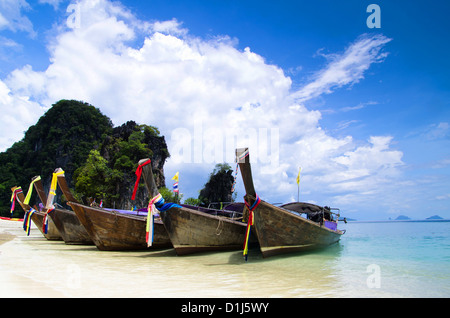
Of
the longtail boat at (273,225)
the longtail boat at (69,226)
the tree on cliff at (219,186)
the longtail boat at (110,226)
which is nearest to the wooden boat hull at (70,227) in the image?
the longtail boat at (69,226)

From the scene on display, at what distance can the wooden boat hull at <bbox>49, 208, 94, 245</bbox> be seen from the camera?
14.1 m

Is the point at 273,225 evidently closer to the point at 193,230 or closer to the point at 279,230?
the point at 279,230

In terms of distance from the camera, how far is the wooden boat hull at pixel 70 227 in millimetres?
14133

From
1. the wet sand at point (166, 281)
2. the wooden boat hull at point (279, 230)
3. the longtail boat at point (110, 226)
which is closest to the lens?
the wet sand at point (166, 281)

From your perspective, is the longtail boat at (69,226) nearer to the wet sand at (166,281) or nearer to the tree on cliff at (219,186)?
the wet sand at (166,281)

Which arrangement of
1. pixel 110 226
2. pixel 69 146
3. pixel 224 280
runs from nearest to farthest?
1. pixel 224 280
2. pixel 110 226
3. pixel 69 146

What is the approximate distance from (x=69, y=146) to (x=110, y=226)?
55.8 metres

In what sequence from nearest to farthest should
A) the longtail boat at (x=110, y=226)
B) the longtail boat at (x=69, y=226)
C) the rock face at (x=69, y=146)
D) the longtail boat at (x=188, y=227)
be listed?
the longtail boat at (x=188, y=227) → the longtail boat at (x=110, y=226) → the longtail boat at (x=69, y=226) → the rock face at (x=69, y=146)

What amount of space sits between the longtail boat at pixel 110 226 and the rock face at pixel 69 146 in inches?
1051

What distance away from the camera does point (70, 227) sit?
14422mm

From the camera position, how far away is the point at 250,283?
18.8ft

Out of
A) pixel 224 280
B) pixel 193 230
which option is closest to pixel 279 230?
pixel 193 230
